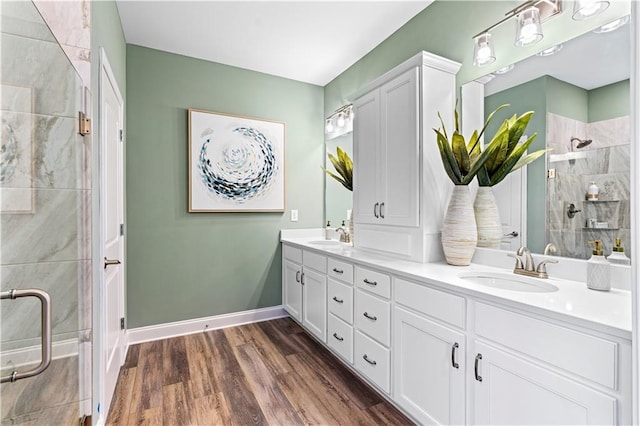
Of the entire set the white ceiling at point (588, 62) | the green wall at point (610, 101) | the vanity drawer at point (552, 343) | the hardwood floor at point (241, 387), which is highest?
the white ceiling at point (588, 62)

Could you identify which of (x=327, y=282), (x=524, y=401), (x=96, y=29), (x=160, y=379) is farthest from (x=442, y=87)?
(x=160, y=379)

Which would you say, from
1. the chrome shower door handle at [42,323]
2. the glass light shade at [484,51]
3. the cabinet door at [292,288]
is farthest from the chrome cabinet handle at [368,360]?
the glass light shade at [484,51]

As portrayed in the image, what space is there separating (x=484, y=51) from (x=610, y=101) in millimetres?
733

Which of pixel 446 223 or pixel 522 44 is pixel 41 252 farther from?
pixel 522 44

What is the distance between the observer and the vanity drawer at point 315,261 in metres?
2.51

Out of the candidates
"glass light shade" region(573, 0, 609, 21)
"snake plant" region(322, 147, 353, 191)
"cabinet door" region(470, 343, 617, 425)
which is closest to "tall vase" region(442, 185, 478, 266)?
"cabinet door" region(470, 343, 617, 425)

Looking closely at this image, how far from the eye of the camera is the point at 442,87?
206 cm

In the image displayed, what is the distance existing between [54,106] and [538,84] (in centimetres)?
224

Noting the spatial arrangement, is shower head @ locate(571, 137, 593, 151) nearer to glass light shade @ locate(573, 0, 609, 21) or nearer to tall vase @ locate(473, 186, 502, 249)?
tall vase @ locate(473, 186, 502, 249)

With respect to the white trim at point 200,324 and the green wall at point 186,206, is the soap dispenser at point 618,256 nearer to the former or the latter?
the green wall at point 186,206

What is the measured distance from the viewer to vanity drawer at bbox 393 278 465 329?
4.59ft

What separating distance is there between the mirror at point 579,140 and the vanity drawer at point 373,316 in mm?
888

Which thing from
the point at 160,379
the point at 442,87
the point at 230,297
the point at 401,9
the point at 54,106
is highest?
the point at 401,9

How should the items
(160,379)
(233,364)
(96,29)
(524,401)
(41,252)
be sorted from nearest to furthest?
1. (41,252)
2. (524,401)
3. (96,29)
4. (160,379)
5. (233,364)
